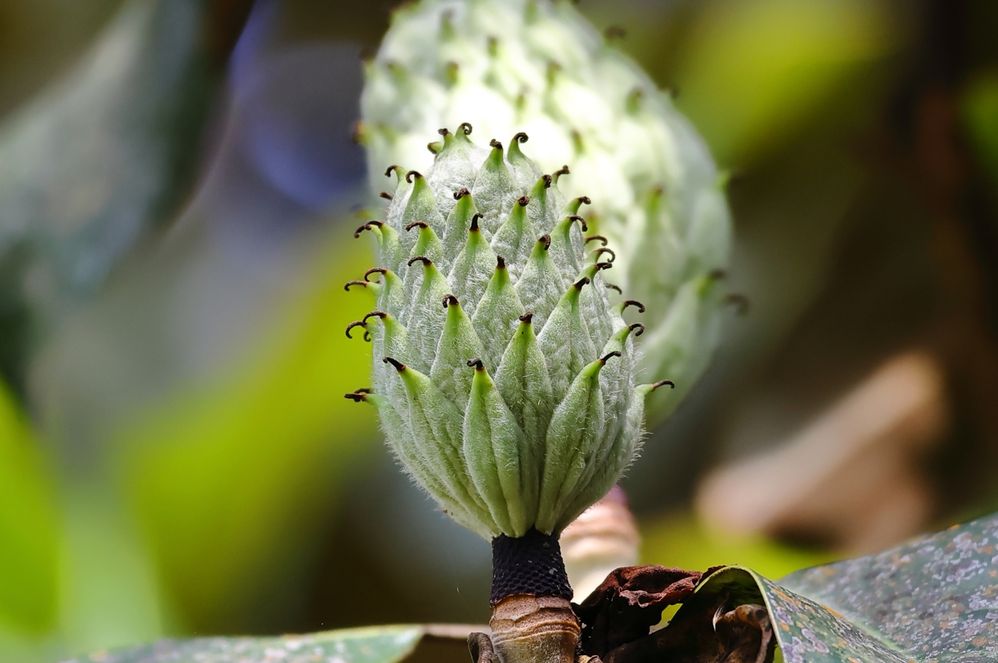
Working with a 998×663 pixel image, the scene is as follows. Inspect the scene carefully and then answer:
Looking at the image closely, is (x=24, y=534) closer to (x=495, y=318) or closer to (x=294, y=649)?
(x=294, y=649)

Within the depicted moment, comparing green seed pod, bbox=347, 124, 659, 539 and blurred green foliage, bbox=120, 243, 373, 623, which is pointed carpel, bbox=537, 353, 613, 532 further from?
blurred green foliage, bbox=120, 243, 373, 623

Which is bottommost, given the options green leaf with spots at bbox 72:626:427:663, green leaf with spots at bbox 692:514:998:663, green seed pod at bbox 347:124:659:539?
green leaf with spots at bbox 692:514:998:663

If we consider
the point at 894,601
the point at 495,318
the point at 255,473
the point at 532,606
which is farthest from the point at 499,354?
the point at 255,473

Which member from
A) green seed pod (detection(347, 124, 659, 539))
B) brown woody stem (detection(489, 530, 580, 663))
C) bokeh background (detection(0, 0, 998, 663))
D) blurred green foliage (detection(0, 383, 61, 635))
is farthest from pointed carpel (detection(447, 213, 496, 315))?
blurred green foliage (detection(0, 383, 61, 635))

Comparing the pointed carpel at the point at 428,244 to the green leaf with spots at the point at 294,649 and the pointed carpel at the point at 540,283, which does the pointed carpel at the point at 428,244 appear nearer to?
the pointed carpel at the point at 540,283

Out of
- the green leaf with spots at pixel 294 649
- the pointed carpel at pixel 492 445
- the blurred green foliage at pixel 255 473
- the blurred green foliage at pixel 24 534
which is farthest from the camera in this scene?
the blurred green foliage at pixel 255 473

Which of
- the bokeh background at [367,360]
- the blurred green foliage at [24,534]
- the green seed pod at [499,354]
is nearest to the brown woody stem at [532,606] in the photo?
the green seed pod at [499,354]
